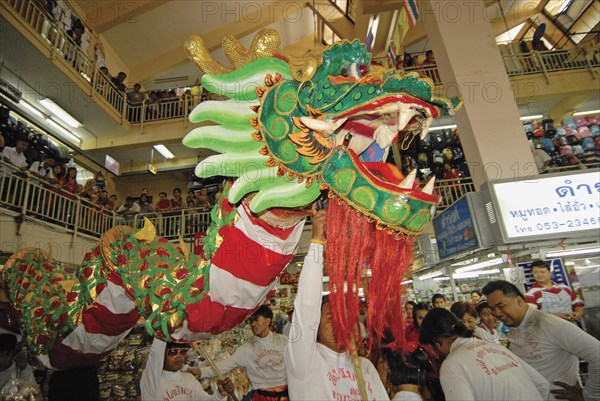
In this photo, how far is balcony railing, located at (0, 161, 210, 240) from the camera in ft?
16.1

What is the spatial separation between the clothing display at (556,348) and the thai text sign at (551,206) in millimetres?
868

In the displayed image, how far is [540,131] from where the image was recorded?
30.7ft

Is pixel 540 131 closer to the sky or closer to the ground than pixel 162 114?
closer to the ground

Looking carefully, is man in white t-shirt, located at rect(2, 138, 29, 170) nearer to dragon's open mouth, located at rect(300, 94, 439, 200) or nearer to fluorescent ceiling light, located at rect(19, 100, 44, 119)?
fluorescent ceiling light, located at rect(19, 100, 44, 119)

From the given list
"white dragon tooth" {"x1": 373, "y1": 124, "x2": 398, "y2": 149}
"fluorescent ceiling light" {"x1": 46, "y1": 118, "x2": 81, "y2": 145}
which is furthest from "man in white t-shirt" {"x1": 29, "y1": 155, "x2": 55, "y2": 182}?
"white dragon tooth" {"x1": 373, "y1": 124, "x2": 398, "y2": 149}

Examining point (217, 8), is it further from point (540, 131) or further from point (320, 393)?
point (320, 393)

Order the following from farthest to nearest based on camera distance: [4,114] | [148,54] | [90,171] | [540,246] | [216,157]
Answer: [148,54] → [90,171] → [4,114] → [540,246] → [216,157]

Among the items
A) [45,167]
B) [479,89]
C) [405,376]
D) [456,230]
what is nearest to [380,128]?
[405,376]

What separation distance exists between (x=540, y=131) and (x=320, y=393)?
10.0m

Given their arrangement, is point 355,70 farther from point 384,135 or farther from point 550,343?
point 550,343

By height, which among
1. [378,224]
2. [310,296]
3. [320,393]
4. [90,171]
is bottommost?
[320,393]

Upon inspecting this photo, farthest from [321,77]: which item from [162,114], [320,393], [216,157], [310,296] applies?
[162,114]

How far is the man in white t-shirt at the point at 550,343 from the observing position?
6.32ft

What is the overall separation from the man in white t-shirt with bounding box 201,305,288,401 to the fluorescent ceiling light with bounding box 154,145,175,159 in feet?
24.4
